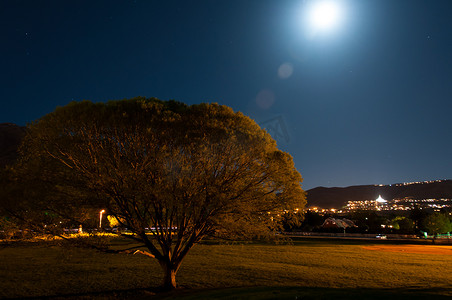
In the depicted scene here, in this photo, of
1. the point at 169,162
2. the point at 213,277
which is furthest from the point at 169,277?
the point at 169,162

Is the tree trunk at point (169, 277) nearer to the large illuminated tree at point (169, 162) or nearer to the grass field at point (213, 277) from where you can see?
the grass field at point (213, 277)

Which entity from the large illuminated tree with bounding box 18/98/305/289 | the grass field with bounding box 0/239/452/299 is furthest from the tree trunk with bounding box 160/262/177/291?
the large illuminated tree with bounding box 18/98/305/289

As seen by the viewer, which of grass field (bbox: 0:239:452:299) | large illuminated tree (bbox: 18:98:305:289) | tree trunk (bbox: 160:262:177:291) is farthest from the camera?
tree trunk (bbox: 160:262:177:291)

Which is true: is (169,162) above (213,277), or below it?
above

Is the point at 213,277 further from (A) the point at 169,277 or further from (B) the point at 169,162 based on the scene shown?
(B) the point at 169,162

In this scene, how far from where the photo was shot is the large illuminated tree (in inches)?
473

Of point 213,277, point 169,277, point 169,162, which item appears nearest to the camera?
point 169,162

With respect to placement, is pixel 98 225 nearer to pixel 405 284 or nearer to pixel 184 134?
pixel 184 134

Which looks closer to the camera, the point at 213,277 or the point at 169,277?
the point at 169,277

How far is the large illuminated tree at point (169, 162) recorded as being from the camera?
12023mm

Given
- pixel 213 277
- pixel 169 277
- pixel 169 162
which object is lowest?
pixel 213 277

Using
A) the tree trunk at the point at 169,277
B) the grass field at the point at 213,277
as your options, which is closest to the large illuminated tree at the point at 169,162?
the tree trunk at the point at 169,277

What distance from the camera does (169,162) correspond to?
12.9 meters

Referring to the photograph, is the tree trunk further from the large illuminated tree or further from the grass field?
the large illuminated tree
